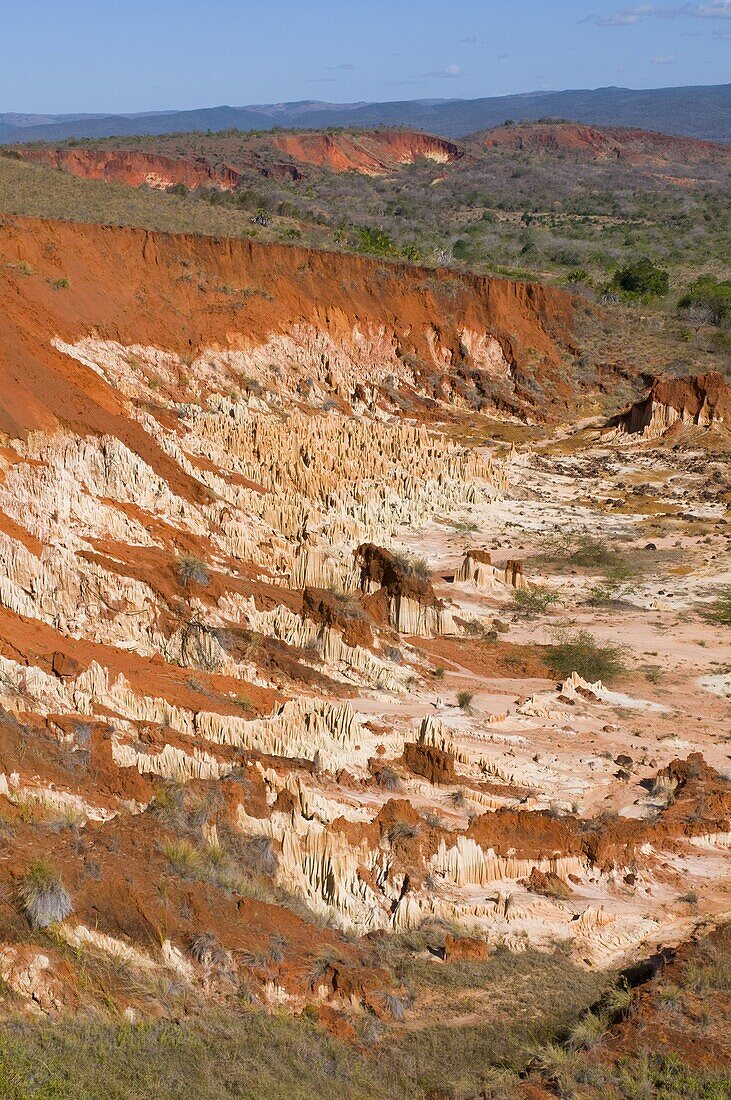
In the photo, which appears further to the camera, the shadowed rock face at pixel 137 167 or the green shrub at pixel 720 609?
the shadowed rock face at pixel 137 167

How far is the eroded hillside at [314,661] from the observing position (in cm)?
1004

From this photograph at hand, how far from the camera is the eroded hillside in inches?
395

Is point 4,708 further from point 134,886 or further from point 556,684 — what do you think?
point 556,684

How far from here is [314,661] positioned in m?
16.8

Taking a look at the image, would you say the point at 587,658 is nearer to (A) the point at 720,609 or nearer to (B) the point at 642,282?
(A) the point at 720,609

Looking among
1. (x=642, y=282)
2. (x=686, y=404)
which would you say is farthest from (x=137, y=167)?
(x=686, y=404)

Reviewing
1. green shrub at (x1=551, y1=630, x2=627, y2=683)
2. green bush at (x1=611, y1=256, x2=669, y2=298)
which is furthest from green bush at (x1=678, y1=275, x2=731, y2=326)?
green shrub at (x1=551, y1=630, x2=627, y2=683)

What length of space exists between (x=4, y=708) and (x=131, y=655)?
321 centimetres

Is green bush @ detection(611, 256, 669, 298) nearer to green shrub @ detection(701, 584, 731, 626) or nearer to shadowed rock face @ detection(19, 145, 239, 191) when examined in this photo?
green shrub @ detection(701, 584, 731, 626)

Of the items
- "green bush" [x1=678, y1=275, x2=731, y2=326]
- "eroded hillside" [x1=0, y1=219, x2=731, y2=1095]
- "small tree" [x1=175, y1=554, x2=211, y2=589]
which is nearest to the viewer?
"eroded hillside" [x1=0, y1=219, x2=731, y2=1095]

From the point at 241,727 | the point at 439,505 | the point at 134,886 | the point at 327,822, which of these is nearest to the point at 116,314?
the point at 439,505

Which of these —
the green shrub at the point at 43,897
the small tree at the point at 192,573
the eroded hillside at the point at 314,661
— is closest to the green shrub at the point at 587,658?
the eroded hillside at the point at 314,661

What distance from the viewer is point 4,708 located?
12164 mm

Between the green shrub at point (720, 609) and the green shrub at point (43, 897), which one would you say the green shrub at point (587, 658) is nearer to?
the green shrub at point (720, 609)
